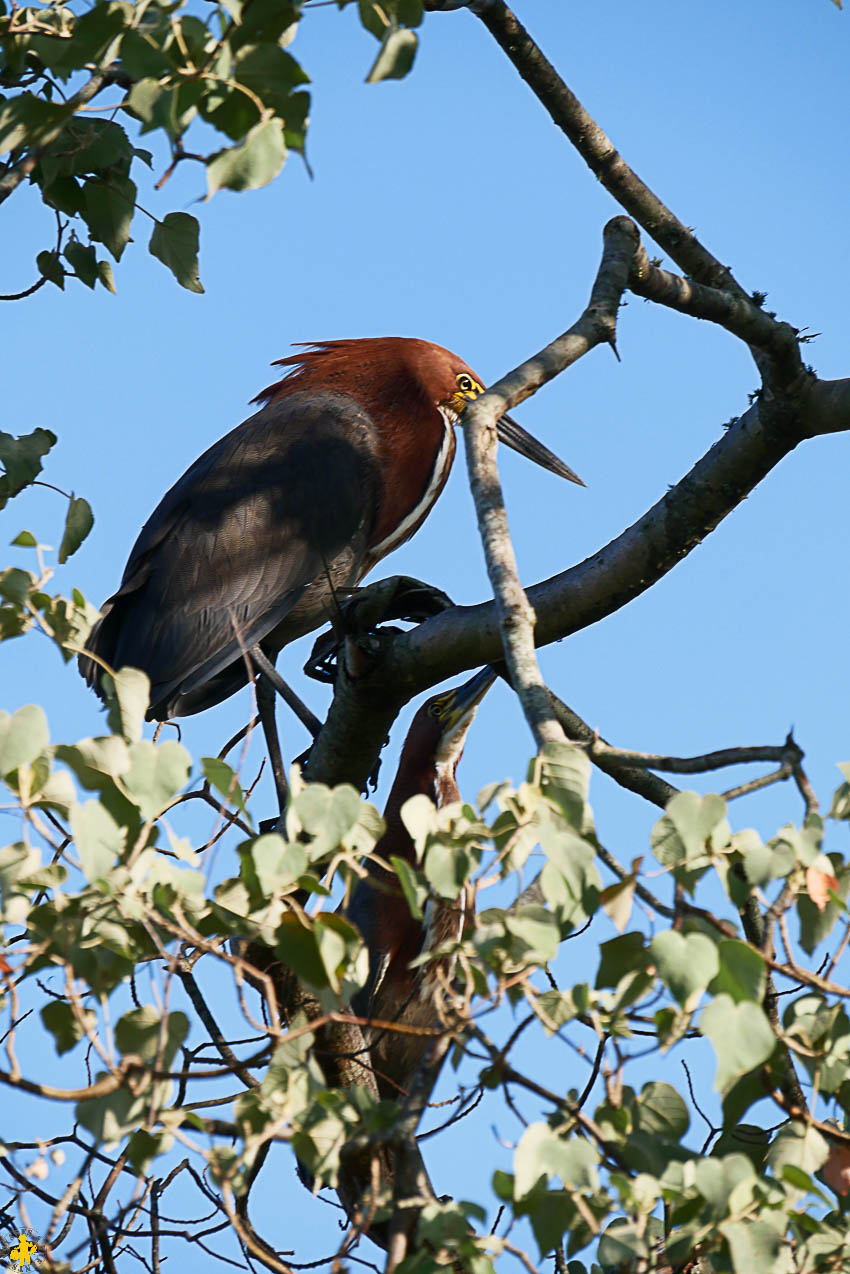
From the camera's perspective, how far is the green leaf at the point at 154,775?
1.28 metres

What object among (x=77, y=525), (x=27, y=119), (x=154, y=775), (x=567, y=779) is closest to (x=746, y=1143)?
(x=567, y=779)

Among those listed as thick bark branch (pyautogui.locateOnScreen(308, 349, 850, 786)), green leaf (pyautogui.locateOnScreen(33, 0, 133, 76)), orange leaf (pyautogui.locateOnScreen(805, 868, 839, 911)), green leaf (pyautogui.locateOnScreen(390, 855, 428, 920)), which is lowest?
orange leaf (pyautogui.locateOnScreen(805, 868, 839, 911))

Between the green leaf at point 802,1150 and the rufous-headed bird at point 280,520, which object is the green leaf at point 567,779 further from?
the rufous-headed bird at point 280,520

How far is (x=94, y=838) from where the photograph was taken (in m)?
1.25

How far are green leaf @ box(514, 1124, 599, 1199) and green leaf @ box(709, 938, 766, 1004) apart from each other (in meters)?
0.19

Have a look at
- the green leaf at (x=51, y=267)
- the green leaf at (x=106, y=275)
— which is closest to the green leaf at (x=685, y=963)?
the green leaf at (x=106, y=275)

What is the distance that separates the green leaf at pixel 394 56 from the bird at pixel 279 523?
2.45m

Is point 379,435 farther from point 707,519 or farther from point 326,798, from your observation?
point 326,798

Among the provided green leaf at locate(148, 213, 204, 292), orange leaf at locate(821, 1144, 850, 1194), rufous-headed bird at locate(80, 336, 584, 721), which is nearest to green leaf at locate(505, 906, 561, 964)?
orange leaf at locate(821, 1144, 850, 1194)

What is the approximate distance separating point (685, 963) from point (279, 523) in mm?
3203

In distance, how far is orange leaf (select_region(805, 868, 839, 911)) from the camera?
132 cm

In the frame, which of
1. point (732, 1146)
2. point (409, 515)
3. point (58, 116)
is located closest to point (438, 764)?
point (409, 515)

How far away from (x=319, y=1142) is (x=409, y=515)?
3.46m

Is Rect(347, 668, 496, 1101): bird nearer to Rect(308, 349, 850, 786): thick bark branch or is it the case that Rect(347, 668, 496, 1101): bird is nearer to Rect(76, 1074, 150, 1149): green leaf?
Rect(308, 349, 850, 786): thick bark branch
